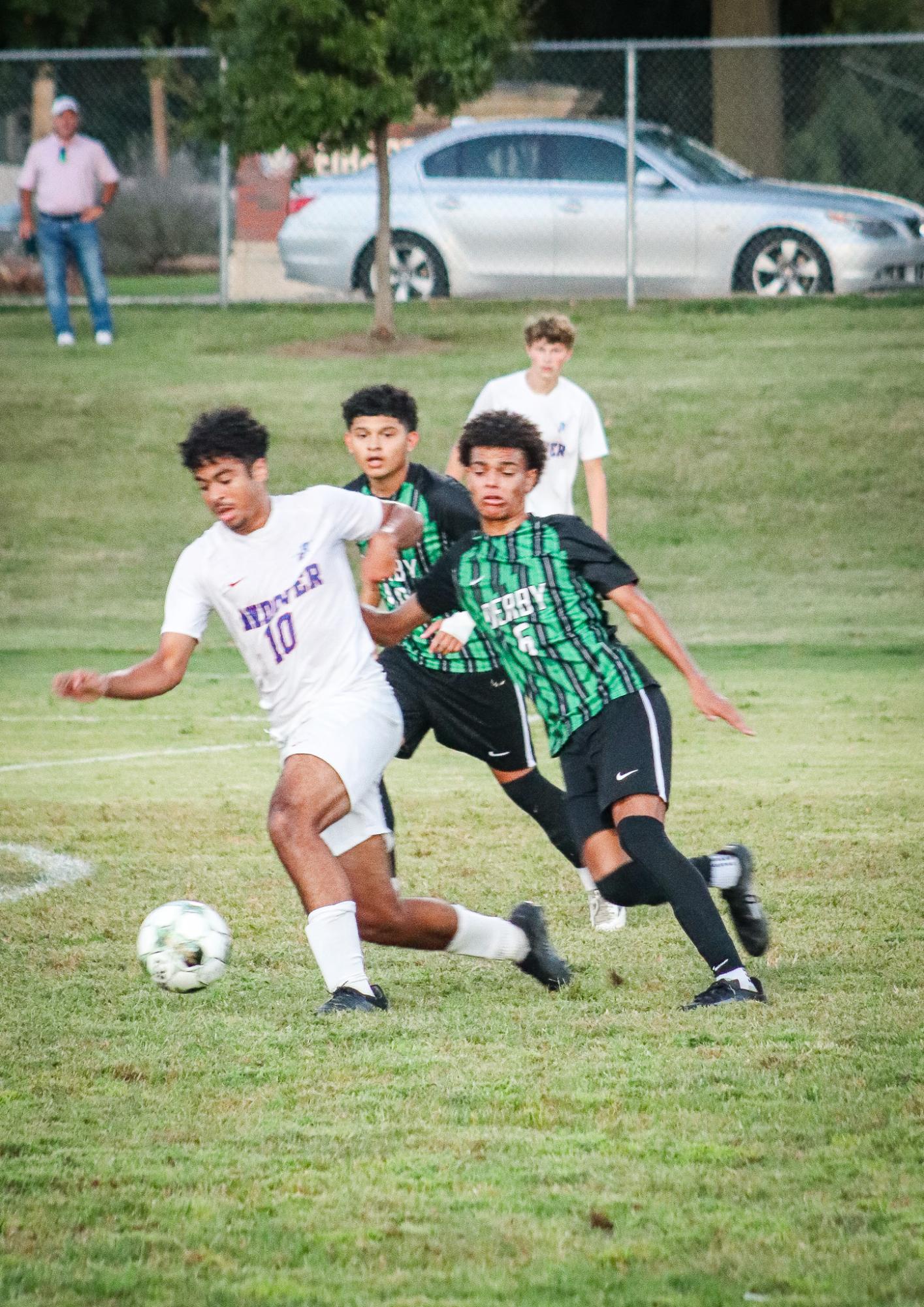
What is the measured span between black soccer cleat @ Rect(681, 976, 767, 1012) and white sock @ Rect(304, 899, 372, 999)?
3.03ft

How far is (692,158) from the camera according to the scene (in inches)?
762

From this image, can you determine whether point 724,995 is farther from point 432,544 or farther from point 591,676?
point 432,544

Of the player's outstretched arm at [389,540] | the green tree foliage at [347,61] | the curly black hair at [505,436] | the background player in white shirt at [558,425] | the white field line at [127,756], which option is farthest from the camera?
the green tree foliage at [347,61]

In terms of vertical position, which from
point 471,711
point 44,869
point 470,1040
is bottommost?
point 44,869

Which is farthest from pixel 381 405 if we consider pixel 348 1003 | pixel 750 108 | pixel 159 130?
pixel 159 130

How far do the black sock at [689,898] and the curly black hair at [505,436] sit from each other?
1.19m

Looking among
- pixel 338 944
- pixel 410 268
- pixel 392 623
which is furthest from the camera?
pixel 410 268

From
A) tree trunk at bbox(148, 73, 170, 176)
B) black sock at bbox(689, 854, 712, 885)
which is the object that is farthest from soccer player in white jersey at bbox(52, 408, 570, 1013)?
tree trunk at bbox(148, 73, 170, 176)

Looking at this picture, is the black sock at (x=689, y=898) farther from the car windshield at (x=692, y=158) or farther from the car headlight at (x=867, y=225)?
the car headlight at (x=867, y=225)

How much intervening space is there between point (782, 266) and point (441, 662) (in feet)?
45.3

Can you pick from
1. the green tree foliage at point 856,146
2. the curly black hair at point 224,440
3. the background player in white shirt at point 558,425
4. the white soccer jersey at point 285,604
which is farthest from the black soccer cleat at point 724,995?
the green tree foliage at point 856,146

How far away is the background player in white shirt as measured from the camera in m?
10.2

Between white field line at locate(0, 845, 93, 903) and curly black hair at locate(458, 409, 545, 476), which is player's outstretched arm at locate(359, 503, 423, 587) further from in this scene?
white field line at locate(0, 845, 93, 903)

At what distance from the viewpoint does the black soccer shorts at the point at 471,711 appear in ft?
23.1
